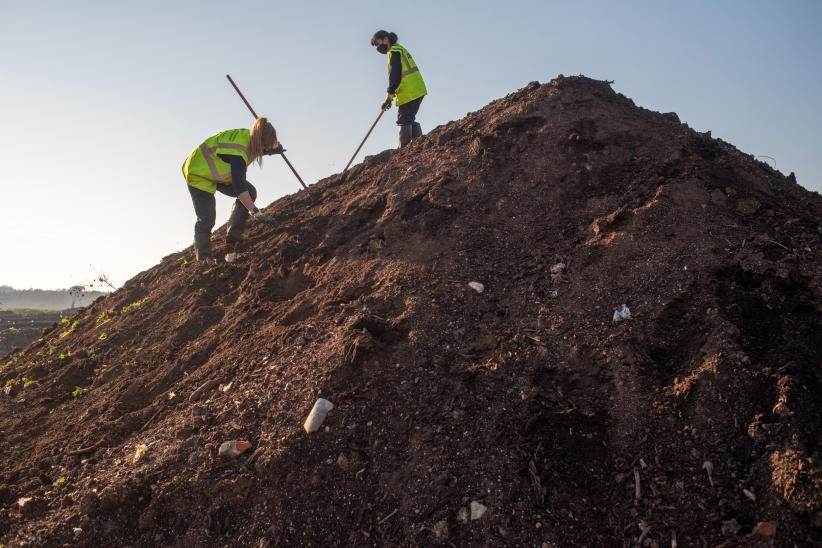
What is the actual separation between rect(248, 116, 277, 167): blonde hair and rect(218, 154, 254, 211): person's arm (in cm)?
15

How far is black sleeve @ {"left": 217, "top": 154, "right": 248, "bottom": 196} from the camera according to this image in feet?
18.6

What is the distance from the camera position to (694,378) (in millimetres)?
3061

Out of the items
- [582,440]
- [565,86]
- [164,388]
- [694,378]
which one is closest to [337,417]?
[582,440]

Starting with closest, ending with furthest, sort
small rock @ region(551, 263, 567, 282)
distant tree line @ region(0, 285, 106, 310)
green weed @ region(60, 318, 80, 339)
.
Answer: small rock @ region(551, 263, 567, 282), green weed @ region(60, 318, 80, 339), distant tree line @ region(0, 285, 106, 310)

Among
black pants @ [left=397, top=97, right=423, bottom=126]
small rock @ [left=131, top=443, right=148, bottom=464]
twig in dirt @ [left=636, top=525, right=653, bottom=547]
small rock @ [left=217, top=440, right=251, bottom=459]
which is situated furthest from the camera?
black pants @ [left=397, top=97, right=423, bottom=126]

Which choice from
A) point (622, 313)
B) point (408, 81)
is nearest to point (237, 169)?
point (408, 81)

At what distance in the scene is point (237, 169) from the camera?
5680 mm

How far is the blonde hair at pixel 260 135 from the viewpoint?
5.61 metres

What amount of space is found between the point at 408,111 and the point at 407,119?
104mm

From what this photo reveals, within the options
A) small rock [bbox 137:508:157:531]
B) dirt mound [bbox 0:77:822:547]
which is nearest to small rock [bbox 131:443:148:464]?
dirt mound [bbox 0:77:822:547]

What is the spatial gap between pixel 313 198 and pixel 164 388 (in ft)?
10.8

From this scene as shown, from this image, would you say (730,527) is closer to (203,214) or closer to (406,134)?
(203,214)

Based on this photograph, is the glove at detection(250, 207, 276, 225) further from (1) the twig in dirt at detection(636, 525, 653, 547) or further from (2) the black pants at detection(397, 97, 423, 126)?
(1) the twig in dirt at detection(636, 525, 653, 547)

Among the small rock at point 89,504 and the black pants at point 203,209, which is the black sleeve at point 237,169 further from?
the small rock at point 89,504
